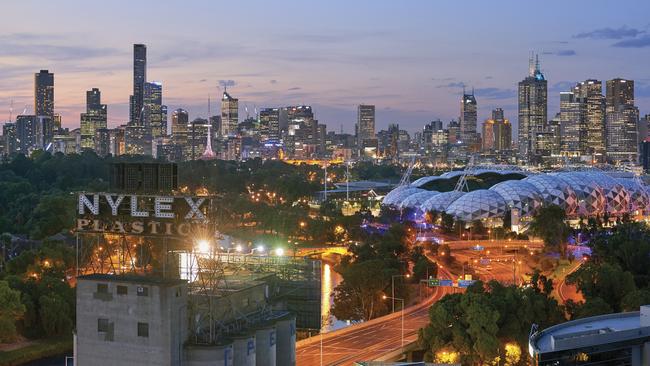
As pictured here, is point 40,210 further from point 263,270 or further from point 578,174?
point 578,174

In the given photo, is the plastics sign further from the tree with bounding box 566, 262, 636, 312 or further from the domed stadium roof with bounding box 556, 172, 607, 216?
the domed stadium roof with bounding box 556, 172, 607, 216

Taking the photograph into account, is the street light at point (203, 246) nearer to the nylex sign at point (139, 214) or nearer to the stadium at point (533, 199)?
the nylex sign at point (139, 214)

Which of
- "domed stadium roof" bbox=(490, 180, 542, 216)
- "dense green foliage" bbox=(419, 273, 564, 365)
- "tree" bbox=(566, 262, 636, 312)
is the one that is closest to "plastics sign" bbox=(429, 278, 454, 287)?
"tree" bbox=(566, 262, 636, 312)

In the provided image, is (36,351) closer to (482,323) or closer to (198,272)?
(198,272)

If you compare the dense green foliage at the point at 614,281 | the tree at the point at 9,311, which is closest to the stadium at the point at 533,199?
the dense green foliage at the point at 614,281

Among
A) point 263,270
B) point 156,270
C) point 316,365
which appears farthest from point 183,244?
point 316,365
